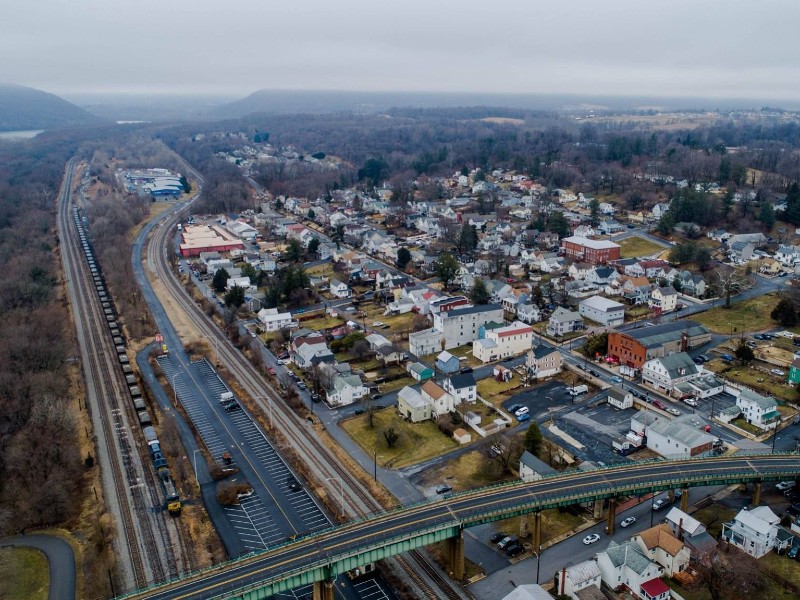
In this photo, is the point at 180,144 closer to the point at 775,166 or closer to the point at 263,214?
the point at 263,214

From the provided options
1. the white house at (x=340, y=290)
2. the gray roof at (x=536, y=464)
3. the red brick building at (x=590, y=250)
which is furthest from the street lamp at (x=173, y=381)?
the red brick building at (x=590, y=250)

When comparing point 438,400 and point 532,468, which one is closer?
point 532,468

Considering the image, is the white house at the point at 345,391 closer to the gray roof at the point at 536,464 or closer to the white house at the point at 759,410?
the gray roof at the point at 536,464

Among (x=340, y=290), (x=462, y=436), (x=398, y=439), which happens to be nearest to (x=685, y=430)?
(x=462, y=436)

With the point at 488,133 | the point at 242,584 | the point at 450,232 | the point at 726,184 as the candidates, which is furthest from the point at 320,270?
the point at 488,133

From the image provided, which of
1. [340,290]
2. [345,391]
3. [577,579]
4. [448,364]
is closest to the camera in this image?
[577,579]

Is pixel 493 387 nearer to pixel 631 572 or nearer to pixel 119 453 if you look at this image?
pixel 631 572

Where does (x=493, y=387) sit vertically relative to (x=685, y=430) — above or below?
below

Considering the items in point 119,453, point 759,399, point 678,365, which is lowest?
point 119,453
